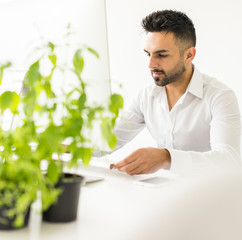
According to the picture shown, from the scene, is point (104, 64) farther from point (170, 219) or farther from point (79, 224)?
point (170, 219)

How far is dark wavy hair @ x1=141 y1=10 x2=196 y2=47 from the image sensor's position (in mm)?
2299

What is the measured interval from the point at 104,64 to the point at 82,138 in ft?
7.12

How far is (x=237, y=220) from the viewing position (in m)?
0.50

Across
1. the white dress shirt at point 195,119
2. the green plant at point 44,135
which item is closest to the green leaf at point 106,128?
the green plant at point 44,135

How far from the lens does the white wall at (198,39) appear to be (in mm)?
3119

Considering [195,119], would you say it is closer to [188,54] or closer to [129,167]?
[188,54]

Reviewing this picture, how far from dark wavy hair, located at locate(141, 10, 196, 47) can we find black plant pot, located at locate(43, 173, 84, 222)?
5.59ft

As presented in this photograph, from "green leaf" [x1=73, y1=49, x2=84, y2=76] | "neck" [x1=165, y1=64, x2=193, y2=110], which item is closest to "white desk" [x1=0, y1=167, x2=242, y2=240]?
"green leaf" [x1=73, y1=49, x2=84, y2=76]

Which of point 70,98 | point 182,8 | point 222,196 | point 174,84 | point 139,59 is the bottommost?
point 222,196

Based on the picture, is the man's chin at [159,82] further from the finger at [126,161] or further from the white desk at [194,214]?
the white desk at [194,214]

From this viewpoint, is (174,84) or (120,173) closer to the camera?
(120,173)

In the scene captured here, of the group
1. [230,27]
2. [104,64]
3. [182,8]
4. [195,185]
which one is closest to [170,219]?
[195,185]

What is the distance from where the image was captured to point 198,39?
331 centimetres

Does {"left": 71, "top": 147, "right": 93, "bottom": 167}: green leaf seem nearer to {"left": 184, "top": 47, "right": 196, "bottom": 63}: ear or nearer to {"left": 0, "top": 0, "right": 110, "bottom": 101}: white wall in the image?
{"left": 0, "top": 0, "right": 110, "bottom": 101}: white wall
